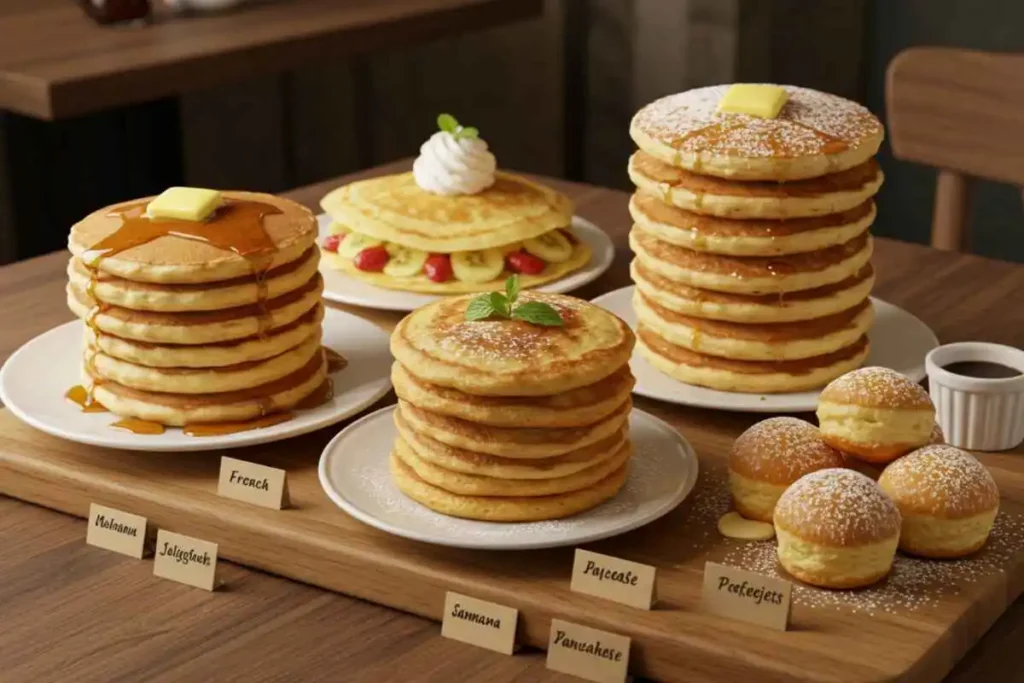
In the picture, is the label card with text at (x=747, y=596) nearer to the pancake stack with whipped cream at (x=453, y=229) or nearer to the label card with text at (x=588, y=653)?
the label card with text at (x=588, y=653)

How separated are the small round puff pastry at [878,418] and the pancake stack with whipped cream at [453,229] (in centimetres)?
72

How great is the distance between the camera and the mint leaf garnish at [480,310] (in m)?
1.48

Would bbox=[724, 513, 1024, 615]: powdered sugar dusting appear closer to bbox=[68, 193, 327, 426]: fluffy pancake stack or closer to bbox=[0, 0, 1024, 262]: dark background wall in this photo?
bbox=[68, 193, 327, 426]: fluffy pancake stack

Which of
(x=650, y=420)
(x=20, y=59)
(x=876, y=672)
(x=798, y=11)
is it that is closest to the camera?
(x=876, y=672)

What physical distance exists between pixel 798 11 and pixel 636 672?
3179 millimetres

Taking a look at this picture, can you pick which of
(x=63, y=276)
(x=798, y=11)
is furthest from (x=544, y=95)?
(x=63, y=276)

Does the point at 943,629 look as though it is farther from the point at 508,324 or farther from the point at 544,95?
the point at 544,95

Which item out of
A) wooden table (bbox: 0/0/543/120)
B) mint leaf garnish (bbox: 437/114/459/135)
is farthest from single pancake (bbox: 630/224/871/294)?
wooden table (bbox: 0/0/543/120)

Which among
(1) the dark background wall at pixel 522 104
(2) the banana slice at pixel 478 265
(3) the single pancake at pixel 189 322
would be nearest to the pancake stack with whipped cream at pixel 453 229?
(2) the banana slice at pixel 478 265

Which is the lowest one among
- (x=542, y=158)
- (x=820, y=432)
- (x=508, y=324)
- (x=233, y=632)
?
(x=542, y=158)

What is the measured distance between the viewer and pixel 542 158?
4676 millimetres

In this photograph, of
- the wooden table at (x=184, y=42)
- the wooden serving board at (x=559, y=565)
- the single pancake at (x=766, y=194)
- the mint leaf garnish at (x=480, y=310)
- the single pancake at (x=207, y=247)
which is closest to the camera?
the wooden serving board at (x=559, y=565)

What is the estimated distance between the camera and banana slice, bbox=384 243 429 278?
2.14 metres

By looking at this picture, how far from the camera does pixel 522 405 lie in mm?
1414
